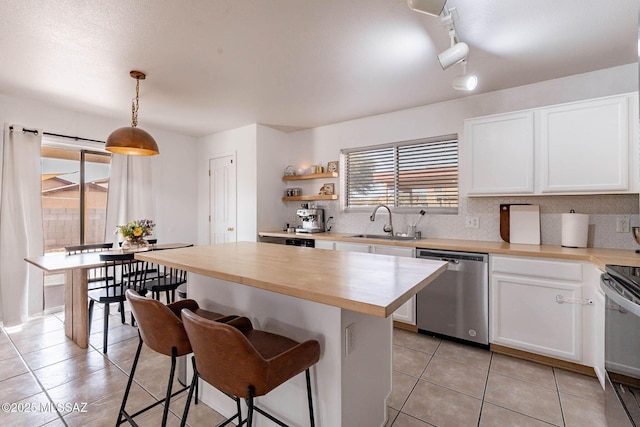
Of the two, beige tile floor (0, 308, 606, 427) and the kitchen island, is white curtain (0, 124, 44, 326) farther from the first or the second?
the kitchen island

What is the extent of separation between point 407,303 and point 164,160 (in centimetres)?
419

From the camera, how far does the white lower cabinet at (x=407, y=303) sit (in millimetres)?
2957

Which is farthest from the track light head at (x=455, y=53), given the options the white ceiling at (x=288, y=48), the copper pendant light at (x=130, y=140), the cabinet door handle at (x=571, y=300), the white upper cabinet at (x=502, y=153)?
the copper pendant light at (x=130, y=140)

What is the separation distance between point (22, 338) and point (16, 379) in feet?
3.13

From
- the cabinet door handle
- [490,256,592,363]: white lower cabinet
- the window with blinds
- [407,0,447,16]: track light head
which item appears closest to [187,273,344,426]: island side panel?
[407,0,447,16]: track light head

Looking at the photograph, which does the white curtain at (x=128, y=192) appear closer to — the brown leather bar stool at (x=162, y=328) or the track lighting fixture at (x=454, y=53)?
the brown leather bar stool at (x=162, y=328)

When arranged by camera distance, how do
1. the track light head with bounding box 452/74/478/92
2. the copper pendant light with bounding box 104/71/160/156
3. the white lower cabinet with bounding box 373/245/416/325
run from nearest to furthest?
the track light head with bounding box 452/74/478/92 → the copper pendant light with bounding box 104/71/160/156 → the white lower cabinet with bounding box 373/245/416/325

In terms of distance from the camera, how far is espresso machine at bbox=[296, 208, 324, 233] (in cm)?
412

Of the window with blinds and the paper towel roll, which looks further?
the window with blinds

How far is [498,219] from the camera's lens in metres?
3.06

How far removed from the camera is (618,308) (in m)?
1.42

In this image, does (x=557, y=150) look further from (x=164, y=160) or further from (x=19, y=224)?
(x=19, y=224)

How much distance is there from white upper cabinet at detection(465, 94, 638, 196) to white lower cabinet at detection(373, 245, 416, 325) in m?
0.90

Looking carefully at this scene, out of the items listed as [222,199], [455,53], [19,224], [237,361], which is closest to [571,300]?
[455,53]
